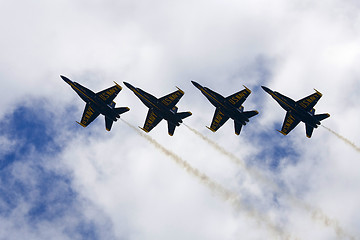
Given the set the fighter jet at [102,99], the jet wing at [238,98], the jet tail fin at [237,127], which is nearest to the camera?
the jet wing at [238,98]

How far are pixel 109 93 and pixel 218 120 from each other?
26637 mm

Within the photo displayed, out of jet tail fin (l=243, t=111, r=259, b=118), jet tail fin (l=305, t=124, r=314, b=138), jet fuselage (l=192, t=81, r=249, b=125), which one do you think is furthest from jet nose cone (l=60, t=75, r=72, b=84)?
jet tail fin (l=305, t=124, r=314, b=138)

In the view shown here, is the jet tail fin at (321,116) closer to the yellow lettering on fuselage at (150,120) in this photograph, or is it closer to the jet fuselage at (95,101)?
the yellow lettering on fuselage at (150,120)

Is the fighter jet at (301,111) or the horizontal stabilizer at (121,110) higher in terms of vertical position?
the fighter jet at (301,111)

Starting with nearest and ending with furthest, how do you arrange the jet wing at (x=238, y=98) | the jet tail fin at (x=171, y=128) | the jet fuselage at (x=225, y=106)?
the jet wing at (x=238, y=98) → the jet fuselage at (x=225, y=106) → the jet tail fin at (x=171, y=128)

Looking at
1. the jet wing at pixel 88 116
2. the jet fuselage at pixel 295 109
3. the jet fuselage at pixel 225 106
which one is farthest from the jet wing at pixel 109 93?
the jet fuselage at pixel 295 109

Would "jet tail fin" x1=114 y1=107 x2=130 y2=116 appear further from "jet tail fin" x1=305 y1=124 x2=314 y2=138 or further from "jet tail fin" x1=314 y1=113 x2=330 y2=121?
"jet tail fin" x1=314 y1=113 x2=330 y2=121

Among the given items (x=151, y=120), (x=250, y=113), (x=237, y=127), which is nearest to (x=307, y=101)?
(x=250, y=113)

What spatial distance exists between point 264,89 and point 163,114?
986 inches

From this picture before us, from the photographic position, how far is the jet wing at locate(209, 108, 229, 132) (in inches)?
5586

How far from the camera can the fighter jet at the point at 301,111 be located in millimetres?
137125

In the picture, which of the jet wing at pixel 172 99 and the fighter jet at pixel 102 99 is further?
the fighter jet at pixel 102 99

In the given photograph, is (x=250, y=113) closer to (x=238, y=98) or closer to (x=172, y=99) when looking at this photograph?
(x=238, y=98)

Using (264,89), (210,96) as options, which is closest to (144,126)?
(210,96)
